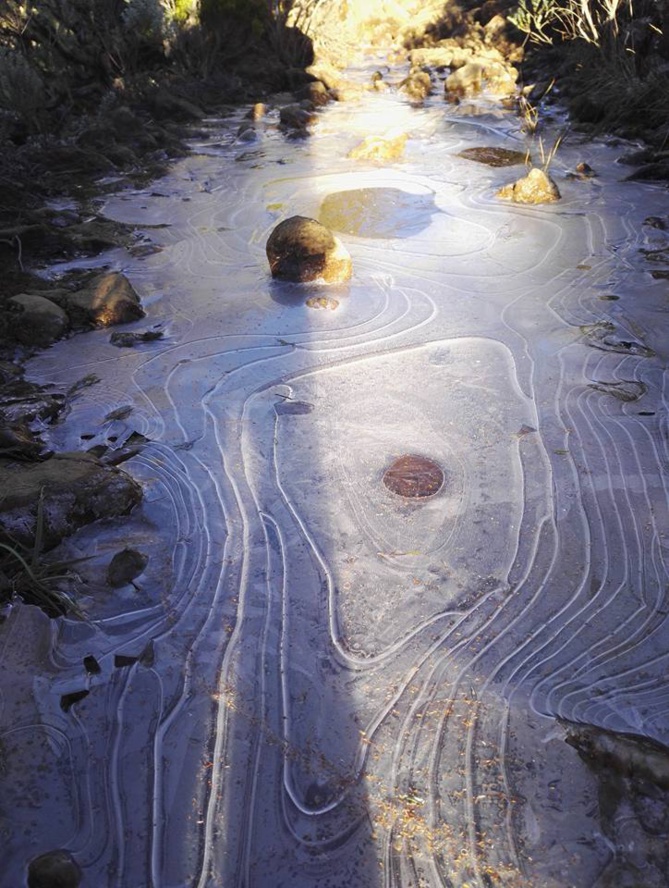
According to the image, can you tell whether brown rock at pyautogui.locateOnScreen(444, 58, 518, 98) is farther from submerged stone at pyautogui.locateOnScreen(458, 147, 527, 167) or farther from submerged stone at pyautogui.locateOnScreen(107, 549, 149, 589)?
submerged stone at pyautogui.locateOnScreen(107, 549, 149, 589)

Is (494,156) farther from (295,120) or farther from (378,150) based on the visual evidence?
(295,120)

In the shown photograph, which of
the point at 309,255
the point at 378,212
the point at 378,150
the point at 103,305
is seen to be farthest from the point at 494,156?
the point at 103,305

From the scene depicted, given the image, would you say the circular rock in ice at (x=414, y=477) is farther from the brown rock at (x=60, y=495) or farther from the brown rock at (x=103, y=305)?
the brown rock at (x=103, y=305)

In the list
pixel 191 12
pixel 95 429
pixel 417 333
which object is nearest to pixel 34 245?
pixel 95 429

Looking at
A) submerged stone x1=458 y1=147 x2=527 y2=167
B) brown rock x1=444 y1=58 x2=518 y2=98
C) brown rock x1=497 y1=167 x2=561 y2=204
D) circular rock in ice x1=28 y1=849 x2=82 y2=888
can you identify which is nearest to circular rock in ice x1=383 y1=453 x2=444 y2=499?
circular rock in ice x1=28 y1=849 x2=82 y2=888

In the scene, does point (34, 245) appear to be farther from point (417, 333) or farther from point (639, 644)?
point (639, 644)
